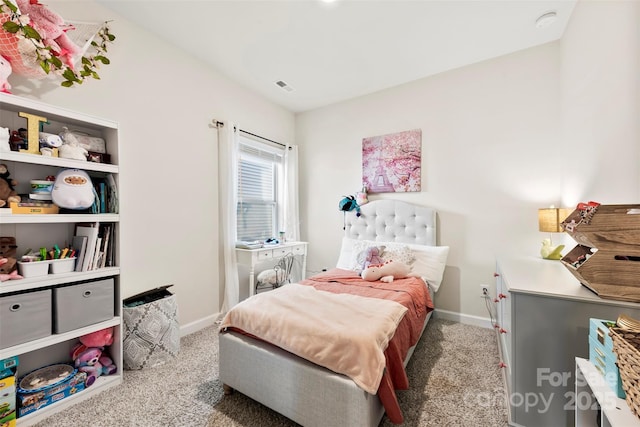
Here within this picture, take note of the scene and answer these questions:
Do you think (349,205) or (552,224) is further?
(349,205)

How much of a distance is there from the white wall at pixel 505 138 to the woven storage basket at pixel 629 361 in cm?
109

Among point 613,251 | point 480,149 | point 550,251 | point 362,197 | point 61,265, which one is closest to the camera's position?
point 613,251

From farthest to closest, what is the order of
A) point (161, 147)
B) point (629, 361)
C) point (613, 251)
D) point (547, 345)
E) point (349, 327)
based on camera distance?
point (161, 147) < point (349, 327) < point (547, 345) < point (613, 251) < point (629, 361)

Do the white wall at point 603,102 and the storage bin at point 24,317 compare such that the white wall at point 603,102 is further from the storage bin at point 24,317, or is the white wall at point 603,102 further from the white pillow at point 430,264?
the storage bin at point 24,317

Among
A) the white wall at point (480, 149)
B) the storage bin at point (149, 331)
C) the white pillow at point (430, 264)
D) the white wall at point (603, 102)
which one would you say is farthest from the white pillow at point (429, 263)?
the storage bin at point (149, 331)

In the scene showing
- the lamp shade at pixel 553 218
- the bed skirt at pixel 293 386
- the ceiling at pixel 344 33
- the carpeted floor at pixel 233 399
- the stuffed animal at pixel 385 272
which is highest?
the ceiling at pixel 344 33

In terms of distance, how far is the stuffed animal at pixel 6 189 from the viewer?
1482 millimetres

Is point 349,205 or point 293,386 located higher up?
point 349,205

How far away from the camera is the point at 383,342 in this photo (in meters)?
1.34

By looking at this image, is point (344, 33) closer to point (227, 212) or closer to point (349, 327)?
point (227, 212)

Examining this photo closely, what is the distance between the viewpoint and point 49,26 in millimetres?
1509

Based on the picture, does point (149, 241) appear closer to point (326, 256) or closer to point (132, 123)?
point (132, 123)

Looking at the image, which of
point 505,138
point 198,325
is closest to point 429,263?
point 505,138

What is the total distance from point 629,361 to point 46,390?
2648mm
